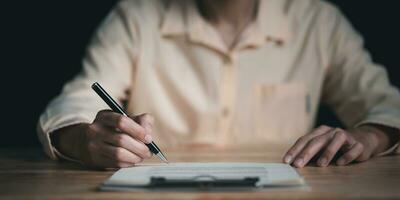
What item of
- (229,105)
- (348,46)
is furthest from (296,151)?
(348,46)

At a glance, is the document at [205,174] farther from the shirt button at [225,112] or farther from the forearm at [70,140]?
the shirt button at [225,112]

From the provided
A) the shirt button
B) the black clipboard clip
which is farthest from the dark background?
the black clipboard clip

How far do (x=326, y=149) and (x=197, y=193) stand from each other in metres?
0.36

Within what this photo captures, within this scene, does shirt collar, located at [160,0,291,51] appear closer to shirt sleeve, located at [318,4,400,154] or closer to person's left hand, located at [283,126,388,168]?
shirt sleeve, located at [318,4,400,154]

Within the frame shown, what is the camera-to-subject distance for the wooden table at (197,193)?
72 cm

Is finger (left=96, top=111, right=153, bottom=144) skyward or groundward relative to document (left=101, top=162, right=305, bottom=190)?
skyward

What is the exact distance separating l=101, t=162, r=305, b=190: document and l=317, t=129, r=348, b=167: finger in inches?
4.4

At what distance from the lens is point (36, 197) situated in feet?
2.39

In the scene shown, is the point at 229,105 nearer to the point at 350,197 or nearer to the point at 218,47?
the point at 218,47

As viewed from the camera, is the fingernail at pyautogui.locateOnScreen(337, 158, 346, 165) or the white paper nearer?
the white paper

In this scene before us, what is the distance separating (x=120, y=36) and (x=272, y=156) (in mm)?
703

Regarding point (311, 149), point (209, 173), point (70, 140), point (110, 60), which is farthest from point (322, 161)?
point (110, 60)

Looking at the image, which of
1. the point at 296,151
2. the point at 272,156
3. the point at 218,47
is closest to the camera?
the point at 296,151

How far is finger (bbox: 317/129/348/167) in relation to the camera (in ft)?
3.27
